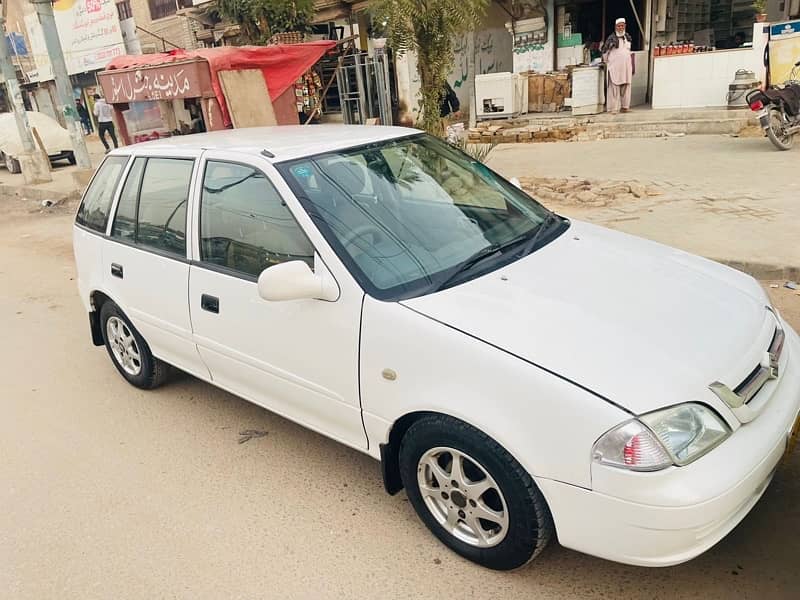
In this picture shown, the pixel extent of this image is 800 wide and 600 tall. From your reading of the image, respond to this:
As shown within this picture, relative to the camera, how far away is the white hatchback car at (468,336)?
2.06 m

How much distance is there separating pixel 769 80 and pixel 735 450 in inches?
467

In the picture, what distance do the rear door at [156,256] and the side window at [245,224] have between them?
19cm

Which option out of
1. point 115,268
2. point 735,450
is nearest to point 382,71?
point 115,268

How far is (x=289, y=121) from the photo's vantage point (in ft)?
35.9

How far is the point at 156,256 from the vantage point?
3.64 meters

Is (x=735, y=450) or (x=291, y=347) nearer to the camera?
(x=735, y=450)

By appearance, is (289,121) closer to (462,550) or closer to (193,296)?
(193,296)

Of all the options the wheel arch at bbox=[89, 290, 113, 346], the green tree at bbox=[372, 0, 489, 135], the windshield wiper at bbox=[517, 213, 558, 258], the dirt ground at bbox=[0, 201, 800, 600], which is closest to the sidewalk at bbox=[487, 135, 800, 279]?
the green tree at bbox=[372, 0, 489, 135]

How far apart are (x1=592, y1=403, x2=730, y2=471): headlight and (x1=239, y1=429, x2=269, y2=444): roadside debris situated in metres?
2.27

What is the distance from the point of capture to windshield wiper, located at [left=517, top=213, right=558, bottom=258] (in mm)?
2985

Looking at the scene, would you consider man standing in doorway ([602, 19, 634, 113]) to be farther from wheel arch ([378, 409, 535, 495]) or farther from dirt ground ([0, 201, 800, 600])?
wheel arch ([378, 409, 535, 495])

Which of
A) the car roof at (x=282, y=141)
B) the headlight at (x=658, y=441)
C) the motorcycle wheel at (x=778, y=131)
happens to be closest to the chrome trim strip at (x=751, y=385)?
the headlight at (x=658, y=441)

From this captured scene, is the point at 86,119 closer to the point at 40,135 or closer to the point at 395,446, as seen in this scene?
the point at 40,135

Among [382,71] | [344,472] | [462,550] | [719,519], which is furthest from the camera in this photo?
[382,71]
